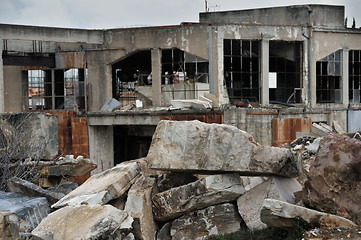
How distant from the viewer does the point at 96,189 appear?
17.5ft

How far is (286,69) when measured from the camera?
795 inches

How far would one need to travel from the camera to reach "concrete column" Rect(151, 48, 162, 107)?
15.9 m

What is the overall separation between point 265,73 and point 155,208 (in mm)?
11764

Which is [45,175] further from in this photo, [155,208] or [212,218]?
[212,218]

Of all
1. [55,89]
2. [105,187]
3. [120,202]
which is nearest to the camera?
[105,187]

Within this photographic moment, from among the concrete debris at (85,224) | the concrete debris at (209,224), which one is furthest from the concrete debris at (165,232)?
the concrete debris at (85,224)

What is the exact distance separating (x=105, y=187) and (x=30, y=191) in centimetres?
132

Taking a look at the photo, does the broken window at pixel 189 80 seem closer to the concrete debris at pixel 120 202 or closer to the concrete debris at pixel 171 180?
the concrete debris at pixel 171 180

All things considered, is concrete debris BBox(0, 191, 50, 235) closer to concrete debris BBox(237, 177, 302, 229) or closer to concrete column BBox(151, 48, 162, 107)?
concrete debris BBox(237, 177, 302, 229)

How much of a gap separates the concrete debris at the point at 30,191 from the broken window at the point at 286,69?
41.6 feet

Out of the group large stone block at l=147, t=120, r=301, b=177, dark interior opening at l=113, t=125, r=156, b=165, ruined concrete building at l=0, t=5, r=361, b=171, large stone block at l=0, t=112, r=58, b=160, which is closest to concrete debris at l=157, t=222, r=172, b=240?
large stone block at l=147, t=120, r=301, b=177

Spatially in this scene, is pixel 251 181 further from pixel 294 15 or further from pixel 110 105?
pixel 294 15

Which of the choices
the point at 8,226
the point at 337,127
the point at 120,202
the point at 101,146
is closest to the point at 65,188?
the point at 120,202

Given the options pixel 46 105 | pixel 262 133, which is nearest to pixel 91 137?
pixel 46 105
